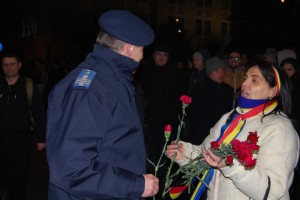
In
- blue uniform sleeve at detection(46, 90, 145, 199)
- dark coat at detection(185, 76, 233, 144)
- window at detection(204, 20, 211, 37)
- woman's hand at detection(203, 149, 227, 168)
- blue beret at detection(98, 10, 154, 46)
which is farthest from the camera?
window at detection(204, 20, 211, 37)

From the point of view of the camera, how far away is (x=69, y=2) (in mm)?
44906

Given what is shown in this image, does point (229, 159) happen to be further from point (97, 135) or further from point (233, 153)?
point (97, 135)

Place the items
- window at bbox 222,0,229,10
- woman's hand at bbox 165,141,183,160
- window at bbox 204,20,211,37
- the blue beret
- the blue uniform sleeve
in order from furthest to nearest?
1. window at bbox 222,0,229,10
2. window at bbox 204,20,211,37
3. woman's hand at bbox 165,141,183,160
4. the blue beret
5. the blue uniform sleeve

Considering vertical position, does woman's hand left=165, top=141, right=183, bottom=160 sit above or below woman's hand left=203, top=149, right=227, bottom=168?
below

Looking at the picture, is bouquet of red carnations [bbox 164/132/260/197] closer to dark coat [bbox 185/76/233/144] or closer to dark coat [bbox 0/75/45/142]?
dark coat [bbox 0/75/45/142]

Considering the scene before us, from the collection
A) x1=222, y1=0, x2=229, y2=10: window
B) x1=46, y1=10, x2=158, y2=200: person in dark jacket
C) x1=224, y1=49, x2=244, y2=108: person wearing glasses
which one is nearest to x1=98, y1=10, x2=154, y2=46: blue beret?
x1=46, y1=10, x2=158, y2=200: person in dark jacket

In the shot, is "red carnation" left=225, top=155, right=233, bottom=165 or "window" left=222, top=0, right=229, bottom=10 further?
"window" left=222, top=0, right=229, bottom=10

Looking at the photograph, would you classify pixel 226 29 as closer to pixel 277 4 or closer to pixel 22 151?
pixel 277 4

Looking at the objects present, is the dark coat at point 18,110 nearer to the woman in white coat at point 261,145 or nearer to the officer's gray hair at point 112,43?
the woman in white coat at point 261,145


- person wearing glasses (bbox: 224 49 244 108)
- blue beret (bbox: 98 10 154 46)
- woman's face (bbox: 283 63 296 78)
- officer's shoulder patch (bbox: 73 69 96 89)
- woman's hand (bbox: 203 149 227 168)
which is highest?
blue beret (bbox: 98 10 154 46)

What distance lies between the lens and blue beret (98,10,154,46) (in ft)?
8.50

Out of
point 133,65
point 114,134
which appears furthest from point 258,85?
point 114,134

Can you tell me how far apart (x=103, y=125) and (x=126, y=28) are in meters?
0.60

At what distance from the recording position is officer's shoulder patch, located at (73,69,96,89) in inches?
96.6
